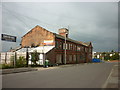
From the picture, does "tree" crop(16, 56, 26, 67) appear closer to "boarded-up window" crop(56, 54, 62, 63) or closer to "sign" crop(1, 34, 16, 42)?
"sign" crop(1, 34, 16, 42)

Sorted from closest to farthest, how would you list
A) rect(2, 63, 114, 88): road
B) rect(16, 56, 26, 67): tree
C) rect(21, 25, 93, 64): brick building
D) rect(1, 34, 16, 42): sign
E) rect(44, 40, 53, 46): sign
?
rect(2, 63, 114, 88): road → rect(1, 34, 16, 42): sign → rect(16, 56, 26, 67): tree → rect(21, 25, 93, 64): brick building → rect(44, 40, 53, 46): sign

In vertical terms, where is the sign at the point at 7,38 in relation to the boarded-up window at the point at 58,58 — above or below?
above

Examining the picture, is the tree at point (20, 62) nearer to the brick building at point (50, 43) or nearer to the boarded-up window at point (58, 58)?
the brick building at point (50, 43)

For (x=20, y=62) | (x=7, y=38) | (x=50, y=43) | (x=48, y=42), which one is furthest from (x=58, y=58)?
(x=7, y=38)

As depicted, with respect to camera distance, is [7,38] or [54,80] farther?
[7,38]

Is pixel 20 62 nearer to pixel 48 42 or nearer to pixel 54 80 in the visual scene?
pixel 48 42

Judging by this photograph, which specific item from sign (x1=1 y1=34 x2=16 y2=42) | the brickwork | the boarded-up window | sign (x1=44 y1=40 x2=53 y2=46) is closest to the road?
sign (x1=1 y1=34 x2=16 y2=42)

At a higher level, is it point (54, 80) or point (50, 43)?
point (50, 43)

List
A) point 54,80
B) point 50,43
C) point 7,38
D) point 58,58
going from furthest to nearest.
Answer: point 58,58
point 50,43
point 7,38
point 54,80

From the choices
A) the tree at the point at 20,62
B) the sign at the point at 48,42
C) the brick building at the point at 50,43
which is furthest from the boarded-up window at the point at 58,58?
the tree at the point at 20,62

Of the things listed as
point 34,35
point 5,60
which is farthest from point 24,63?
point 34,35

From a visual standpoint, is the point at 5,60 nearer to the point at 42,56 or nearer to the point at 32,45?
the point at 42,56

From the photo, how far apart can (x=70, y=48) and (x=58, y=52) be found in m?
7.15

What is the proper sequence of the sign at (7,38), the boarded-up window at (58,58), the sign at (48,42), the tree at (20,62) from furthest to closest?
the boarded-up window at (58,58) → the sign at (48,42) → the tree at (20,62) → the sign at (7,38)
